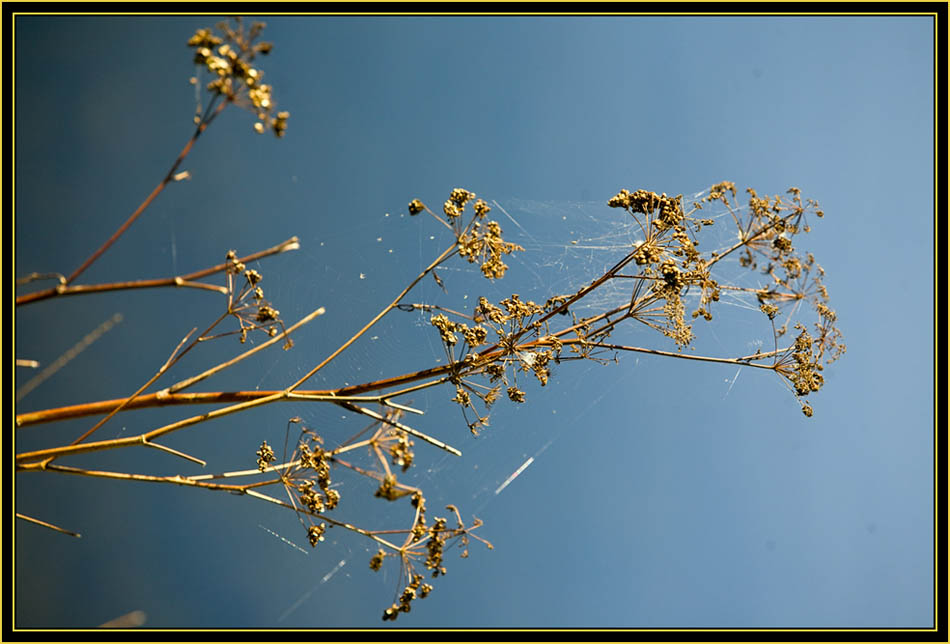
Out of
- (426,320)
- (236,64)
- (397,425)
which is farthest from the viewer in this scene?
(426,320)

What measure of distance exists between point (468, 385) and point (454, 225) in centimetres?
72

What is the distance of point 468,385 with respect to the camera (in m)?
2.93

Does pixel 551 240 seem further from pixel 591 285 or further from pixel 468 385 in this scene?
pixel 468 385

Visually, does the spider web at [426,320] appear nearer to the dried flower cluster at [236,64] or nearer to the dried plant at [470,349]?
the dried plant at [470,349]

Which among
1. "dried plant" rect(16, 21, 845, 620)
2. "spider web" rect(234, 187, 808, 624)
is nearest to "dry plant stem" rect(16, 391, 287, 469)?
"dried plant" rect(16, 21, 845, 620)

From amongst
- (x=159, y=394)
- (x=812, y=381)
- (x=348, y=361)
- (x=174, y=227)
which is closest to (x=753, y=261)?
(x=812, y=381)

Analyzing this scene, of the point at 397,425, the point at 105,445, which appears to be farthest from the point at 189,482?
the point at 397,425

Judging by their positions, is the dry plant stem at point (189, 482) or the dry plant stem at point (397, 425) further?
the dry plant stem at point (397, 425)

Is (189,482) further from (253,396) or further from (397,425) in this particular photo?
(397,425)

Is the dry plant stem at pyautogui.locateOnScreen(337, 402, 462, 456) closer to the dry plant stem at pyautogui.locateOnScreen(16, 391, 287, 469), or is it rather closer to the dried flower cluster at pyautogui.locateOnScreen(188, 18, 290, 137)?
the dry plant stem at pyautogui.locateOnScreen(16, 391, 287, 469)

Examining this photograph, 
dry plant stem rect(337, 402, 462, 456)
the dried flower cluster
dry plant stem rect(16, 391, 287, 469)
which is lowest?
dry plant stem rect(16, 391, 287, 469)

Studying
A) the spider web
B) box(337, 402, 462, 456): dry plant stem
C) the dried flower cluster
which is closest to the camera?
the dried flower cluster

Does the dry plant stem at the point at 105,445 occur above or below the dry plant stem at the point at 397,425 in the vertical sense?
below

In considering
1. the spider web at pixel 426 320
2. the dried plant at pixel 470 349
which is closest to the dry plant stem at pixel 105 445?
the dried plant at pixel 470 349
